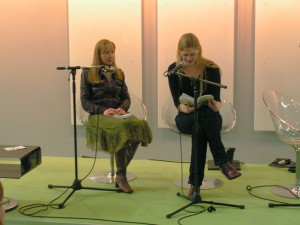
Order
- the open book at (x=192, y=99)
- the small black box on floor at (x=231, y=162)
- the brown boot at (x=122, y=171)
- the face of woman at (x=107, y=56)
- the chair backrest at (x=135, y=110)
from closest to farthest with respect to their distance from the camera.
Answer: the open book at (x=192, y=99) → the brown boot at (x=122, y=171) → the face of woman at (x=107, y=56) → the chair backrest at (x=135, y=110) → the small black box on floor at (x=231, y=162)

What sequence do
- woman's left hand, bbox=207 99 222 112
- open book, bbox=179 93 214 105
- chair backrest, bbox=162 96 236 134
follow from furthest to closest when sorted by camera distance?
chair backrest, bbox=162 96 236 134
woman's left hand, bbox=207 99 222 112
open book, bbox=179 93 214 105

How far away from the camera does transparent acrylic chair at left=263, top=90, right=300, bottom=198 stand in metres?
3.05

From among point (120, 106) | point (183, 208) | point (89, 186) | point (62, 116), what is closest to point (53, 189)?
point (89, 186)

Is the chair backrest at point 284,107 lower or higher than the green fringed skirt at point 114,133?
higher

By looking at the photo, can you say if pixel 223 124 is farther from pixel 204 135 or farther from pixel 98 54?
pixel 98 54

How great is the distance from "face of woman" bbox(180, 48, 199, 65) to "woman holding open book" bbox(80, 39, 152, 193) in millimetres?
523

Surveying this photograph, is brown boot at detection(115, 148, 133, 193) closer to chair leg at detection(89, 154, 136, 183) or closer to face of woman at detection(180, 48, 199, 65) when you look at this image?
chair leg at detection(89, 154, 136, 183)

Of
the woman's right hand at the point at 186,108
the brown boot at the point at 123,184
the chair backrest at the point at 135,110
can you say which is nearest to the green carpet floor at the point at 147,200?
the brown boot at the point at 123,184

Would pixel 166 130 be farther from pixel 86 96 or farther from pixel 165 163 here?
pixel 86 96

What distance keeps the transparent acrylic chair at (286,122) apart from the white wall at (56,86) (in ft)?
2.91

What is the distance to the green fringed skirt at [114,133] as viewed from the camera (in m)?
3.12

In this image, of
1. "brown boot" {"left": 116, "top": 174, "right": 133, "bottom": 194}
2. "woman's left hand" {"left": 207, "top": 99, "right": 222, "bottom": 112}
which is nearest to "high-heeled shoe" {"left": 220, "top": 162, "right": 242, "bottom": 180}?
"woman's left hand" {"left": 207, "top": 99, "right": 222, "bottom": 112}

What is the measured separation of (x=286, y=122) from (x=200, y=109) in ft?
2.18

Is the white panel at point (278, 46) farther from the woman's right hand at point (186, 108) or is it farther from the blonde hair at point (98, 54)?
the blonde hair at point (98, 54)
